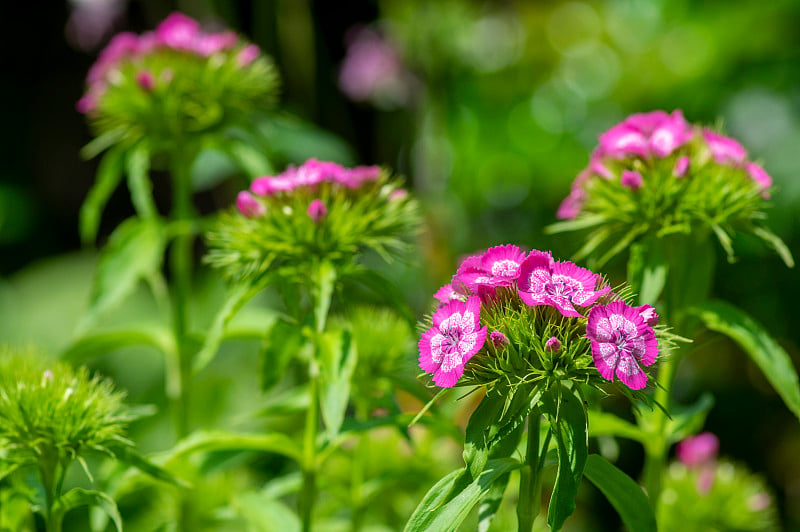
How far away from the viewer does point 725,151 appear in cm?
135

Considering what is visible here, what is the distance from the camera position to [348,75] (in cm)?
353

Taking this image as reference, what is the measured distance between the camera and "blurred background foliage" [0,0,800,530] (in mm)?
3121

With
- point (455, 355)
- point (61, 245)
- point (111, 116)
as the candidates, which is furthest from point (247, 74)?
point (61, 245)

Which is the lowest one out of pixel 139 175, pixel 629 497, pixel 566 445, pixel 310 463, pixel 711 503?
pixel 711 503

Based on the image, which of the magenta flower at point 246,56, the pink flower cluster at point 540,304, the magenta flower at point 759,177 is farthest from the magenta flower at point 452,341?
the magenta flower at point 246,56

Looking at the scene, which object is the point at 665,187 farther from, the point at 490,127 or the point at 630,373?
the point at 490,127

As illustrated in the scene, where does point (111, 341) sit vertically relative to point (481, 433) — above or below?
below

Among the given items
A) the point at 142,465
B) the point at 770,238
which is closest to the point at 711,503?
the point at 770,238

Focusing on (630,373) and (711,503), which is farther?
(711,503)

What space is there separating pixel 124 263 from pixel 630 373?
100 centimetres

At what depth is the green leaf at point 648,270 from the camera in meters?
1.26

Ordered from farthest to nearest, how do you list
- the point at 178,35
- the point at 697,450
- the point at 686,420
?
the point at 697,450, the point at 178,35, the point at 686,420

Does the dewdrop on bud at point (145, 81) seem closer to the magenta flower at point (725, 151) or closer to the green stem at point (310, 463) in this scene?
the green stem at point (310, 463)

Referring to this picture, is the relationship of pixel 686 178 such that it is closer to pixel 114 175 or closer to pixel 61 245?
pixel 114 175
